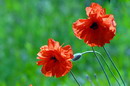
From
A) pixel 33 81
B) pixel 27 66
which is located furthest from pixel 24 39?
pixel 33 81

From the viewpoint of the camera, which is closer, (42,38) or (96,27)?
(96,27)

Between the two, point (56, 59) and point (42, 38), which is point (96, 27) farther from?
point (42, 38)

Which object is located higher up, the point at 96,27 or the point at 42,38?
the point at 42,38

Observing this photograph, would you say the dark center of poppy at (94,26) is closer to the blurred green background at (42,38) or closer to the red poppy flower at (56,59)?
the red poppy flower at (56,59)

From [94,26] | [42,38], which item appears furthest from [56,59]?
[42,38]

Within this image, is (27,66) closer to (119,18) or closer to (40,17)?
(119,18)

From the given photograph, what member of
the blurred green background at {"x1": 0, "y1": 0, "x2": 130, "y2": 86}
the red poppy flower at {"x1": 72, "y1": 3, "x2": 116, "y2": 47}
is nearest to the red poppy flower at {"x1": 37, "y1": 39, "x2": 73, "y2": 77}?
the red poppy flower at {"x1": 72, "y1": 3, "x2": 116, "y2": 47}
